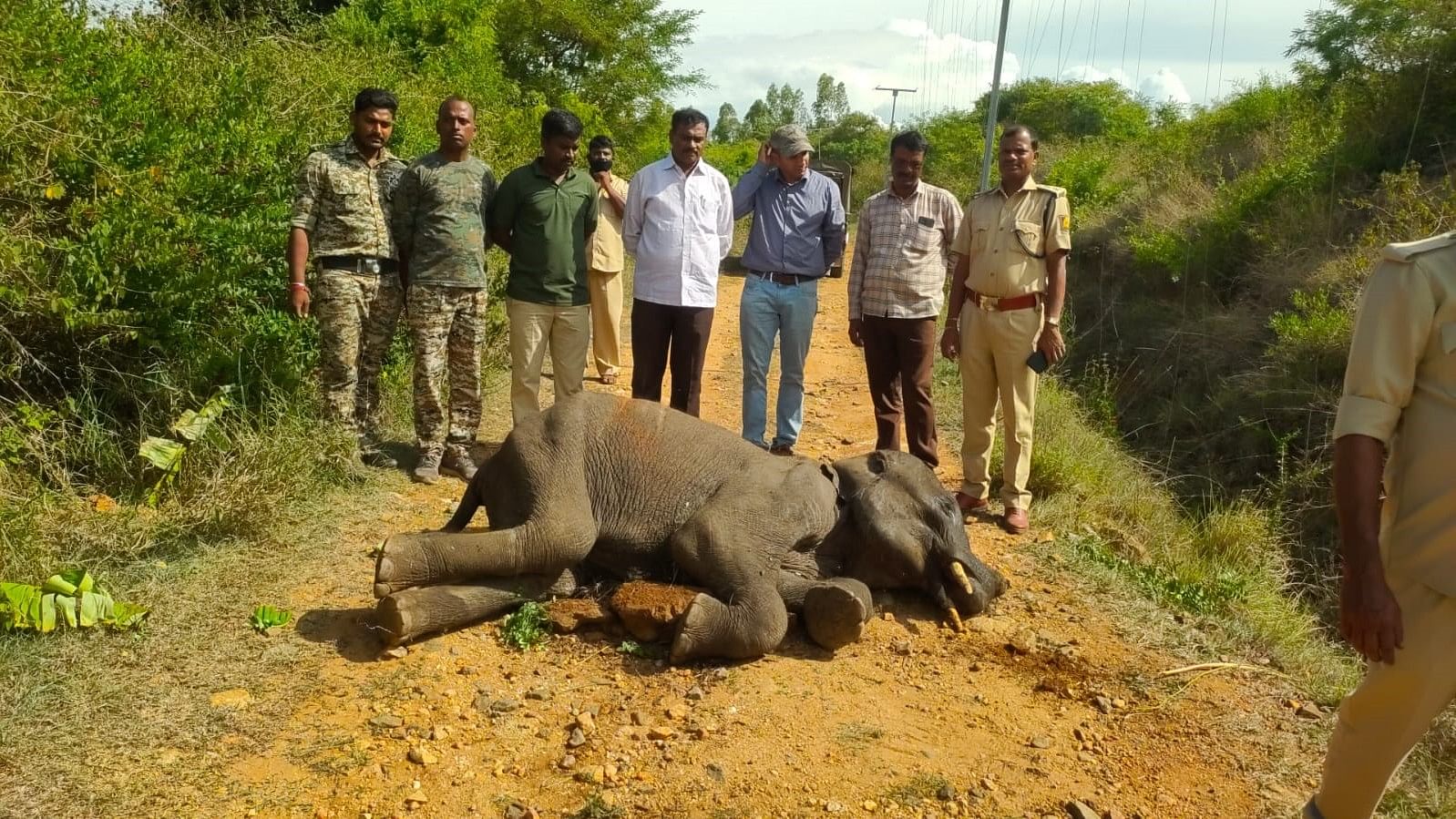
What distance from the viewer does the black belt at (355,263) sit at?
570 cm

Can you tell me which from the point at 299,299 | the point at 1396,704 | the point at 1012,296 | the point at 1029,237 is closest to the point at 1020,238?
the point at 1029,237

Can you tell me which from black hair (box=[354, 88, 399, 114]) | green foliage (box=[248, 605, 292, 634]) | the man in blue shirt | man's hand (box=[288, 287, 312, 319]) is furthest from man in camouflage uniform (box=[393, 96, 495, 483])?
green foliage (box=[248, 605, 292, 634])

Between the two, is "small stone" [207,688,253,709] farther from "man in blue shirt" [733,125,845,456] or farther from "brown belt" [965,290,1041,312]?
"brown belt" [965,290,1041,312]

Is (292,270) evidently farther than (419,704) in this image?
Yes

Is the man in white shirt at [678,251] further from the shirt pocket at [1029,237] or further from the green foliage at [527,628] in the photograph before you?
the green foliage at [527,628]

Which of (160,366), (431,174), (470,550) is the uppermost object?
(431,174)

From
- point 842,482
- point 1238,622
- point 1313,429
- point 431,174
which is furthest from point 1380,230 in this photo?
point 431,174

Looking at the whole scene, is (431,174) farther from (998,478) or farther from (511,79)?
(511,79)

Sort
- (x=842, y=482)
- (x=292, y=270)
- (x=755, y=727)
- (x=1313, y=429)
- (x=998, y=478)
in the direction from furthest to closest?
(x=1313, y=429)
(x=998, y=478)
(x=292, y=270)
(x=842, y=482)
(x=755, y=727)

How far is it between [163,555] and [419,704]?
1.73 meters

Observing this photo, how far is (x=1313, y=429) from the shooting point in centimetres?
898

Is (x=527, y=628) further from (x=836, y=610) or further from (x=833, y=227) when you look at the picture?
(x=833, y=227)

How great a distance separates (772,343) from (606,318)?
2.43 meters

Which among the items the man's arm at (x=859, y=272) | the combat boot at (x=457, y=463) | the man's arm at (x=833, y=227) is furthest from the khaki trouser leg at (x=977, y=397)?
the combat boot at (x=457, y=463)
